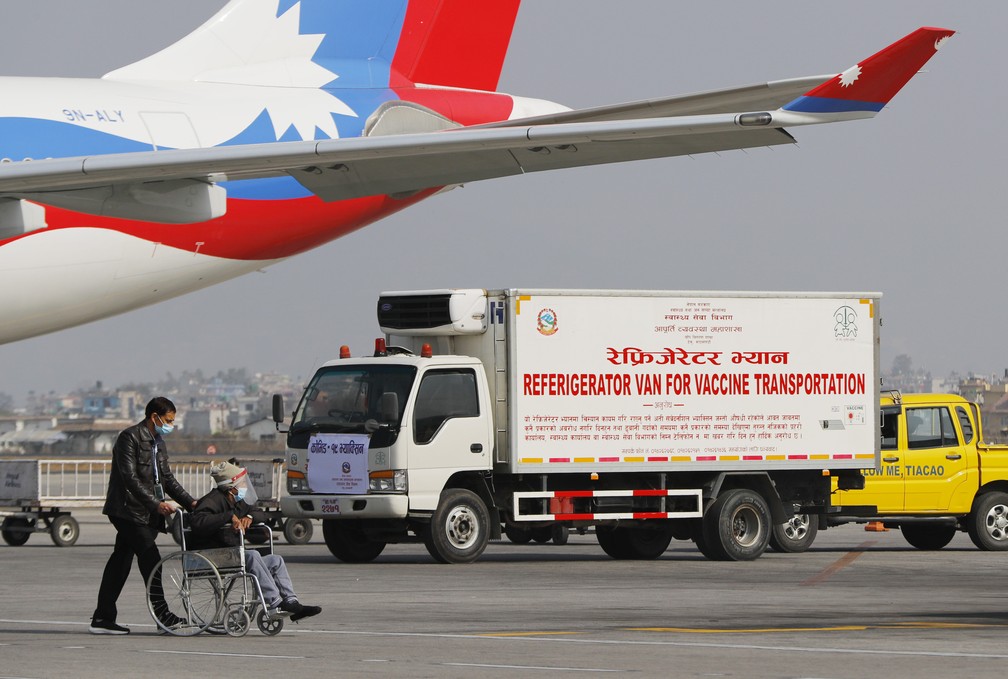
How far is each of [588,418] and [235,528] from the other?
30.6 ft

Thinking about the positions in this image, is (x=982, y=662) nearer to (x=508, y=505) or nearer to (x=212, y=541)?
(x=212, y=541)

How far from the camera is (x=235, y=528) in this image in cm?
1259

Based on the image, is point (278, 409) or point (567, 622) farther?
point (278, 409)

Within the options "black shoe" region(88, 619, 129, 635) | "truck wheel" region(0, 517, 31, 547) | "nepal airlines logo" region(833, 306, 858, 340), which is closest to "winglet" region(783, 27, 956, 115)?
"black shoe" region(88, 619, 129, 635)

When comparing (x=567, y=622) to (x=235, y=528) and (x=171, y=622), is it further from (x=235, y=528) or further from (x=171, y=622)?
(x=171, y=622)

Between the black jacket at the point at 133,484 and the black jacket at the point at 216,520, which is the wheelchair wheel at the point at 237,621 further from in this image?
the black jacket at the point at 133,484

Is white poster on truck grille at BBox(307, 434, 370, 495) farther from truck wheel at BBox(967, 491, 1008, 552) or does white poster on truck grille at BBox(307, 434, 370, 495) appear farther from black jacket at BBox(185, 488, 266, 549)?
truck wheel at BBox(967, 491, 1008, 552)

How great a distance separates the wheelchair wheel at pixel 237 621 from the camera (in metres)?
12.6

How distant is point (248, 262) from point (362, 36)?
161 inches

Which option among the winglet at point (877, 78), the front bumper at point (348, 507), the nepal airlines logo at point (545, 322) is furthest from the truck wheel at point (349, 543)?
the winglet at point (877, 78)

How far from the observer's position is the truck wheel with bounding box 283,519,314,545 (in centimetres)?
2684

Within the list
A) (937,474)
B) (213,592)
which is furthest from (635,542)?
(213,592)

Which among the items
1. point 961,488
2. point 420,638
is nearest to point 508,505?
point 961,488

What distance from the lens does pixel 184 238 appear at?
17406 millimetres
